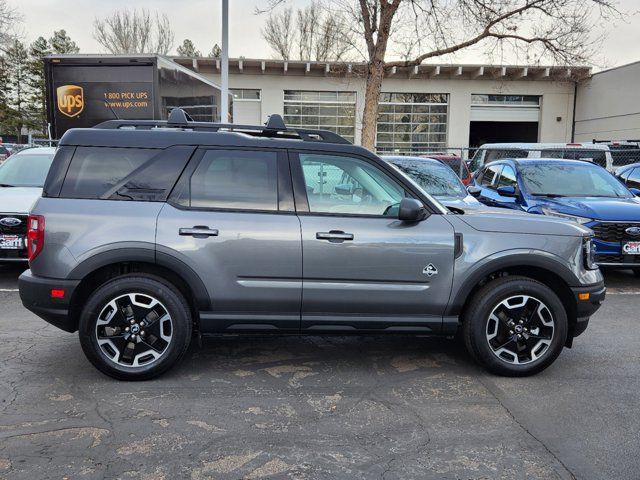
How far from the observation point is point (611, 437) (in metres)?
3.55

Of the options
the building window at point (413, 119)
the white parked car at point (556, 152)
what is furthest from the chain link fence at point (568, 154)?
the building window at point (413, 119)

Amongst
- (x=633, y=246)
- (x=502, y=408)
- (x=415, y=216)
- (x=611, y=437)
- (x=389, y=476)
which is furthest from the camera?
(x=633, y=246)

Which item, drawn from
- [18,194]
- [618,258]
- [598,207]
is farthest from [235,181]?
[618,258]

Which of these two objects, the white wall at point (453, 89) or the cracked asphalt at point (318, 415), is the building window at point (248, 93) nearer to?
the white wall at point (453, 89)

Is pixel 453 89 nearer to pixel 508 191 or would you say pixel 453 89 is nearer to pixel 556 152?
pixel 556 152

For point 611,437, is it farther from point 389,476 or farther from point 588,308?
point 389,476

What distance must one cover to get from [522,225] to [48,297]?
143 inches

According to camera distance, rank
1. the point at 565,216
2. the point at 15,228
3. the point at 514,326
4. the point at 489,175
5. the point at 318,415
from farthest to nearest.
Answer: the point at 489,175, the point at 565,216, the point at 15,228, the point at 514,326, the point at 318,415

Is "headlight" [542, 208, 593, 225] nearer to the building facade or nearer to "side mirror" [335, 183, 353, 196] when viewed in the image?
"side mirror" [335, 183, 353, 196]

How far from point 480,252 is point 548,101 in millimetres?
30517

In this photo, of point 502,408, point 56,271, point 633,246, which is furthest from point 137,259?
point 633,246

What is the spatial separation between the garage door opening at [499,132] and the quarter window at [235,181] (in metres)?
32.7

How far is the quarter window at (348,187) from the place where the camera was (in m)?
4.40

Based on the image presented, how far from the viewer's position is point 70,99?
11.8 metres
